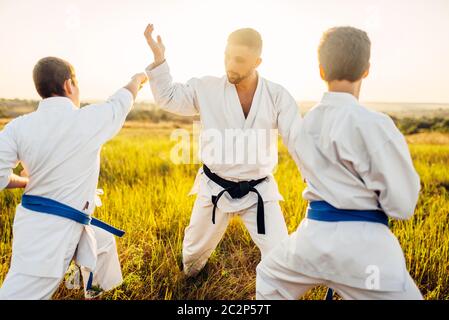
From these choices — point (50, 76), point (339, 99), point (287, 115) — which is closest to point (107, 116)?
point (50, 76)

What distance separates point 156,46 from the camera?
3.15m

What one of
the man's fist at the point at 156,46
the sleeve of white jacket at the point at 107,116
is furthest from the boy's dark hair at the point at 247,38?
the sleeve of white jacket at the point at 107,116

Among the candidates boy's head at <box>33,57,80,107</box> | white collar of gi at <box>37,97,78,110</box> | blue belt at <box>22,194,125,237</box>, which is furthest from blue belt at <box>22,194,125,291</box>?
boy's head at <box>33,57,80,107</box>

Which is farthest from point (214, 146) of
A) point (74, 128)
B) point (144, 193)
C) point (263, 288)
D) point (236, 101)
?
point (144, 193)

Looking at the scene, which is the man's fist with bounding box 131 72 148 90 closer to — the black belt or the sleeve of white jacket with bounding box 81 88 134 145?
the sleeve of white jacket with bounding box 81 88 134 145

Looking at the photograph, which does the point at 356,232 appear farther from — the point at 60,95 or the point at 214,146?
the point at 60,95

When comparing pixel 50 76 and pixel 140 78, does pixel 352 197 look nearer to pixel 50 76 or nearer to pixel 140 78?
pixel 140 78

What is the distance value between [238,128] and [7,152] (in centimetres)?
153

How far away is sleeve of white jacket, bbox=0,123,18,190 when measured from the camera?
2.45 meters

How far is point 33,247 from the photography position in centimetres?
248

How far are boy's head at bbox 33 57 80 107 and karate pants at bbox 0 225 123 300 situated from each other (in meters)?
0.87

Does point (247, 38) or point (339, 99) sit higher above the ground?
point (247, 38)

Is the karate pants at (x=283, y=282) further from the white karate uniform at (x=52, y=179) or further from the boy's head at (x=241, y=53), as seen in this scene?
the boy's head at (x=241, y=53)

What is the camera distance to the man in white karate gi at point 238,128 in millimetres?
3139
